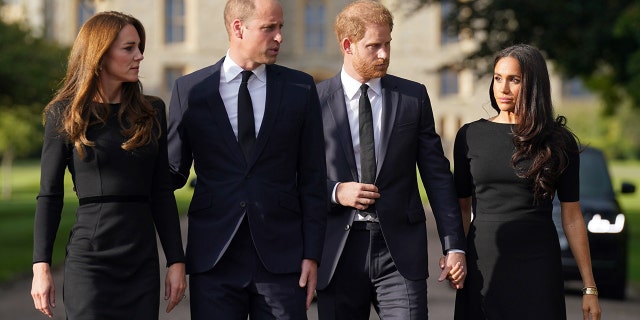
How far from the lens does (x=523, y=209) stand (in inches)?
242

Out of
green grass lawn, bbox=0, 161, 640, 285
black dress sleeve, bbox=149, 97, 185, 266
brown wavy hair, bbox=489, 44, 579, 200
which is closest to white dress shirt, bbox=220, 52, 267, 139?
black dress sleeve, bbox=149, 97, 185, 266

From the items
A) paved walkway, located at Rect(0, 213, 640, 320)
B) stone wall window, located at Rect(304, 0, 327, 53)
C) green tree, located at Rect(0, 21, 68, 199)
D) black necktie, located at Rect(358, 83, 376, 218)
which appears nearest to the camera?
black necktie, located at Rect(358, 83, 376, 218)

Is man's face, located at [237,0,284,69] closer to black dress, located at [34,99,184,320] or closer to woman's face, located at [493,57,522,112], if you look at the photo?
black dress, located at [34,99,184,320]

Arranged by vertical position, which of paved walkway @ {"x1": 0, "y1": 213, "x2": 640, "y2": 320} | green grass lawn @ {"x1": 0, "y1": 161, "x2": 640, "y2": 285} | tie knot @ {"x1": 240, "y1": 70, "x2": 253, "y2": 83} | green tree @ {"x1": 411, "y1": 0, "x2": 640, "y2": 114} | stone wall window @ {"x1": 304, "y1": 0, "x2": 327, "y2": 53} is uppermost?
stone wall window @ {"x1": 304, "y1": 0, "x2": 327, "y2": 53}

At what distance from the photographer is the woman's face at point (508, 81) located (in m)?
6.17

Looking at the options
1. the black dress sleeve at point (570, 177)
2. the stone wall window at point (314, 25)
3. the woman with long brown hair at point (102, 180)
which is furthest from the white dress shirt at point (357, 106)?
the stone wall window at point (314, 25)

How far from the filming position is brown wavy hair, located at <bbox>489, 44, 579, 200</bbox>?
612 centimetres

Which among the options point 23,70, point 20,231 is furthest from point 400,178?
point 20,231

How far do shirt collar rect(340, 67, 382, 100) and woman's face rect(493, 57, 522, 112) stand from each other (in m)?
0.63

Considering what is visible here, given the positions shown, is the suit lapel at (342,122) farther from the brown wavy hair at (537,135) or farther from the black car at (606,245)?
the black car at (606,245)

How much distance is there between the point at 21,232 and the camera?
27938mm

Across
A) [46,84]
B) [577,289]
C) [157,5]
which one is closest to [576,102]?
[157,5]

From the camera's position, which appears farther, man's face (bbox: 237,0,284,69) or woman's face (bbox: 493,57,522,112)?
woman's face (bbox: 493,57,522,112)

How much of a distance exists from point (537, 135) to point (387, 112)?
0.76 meters
